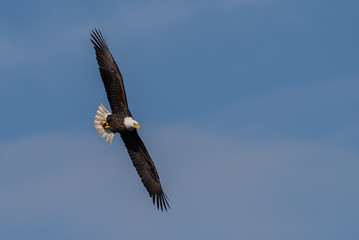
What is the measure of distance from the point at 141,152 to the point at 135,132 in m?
0.66

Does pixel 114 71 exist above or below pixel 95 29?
below

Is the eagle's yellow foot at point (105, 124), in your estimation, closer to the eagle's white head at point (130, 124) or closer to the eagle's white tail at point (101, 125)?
the eagle's white tail at point (101, 125)

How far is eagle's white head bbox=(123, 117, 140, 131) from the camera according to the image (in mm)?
18312

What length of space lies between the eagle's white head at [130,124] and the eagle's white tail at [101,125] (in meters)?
0.85

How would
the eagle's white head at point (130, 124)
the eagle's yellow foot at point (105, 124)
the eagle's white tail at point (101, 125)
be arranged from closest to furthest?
1. the eagle's white head at point (130, 124)
2. the eagle's yellow foot at point (105, 124)
3. the eagle's white tail at point (101, 125)

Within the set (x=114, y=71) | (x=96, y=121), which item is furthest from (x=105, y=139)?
(x=114, y=71)

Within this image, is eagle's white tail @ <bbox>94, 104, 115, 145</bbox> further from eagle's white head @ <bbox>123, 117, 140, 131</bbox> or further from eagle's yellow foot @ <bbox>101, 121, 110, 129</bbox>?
eagle's white head @ <bbox>123, 117, 140, 131</bbox>

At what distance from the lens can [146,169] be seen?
64.6 feet

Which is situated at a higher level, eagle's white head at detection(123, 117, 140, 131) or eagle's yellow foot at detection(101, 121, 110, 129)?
eagle's yellow foot at detection(101, 121, 110, 129)

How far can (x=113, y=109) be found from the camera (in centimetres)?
1869

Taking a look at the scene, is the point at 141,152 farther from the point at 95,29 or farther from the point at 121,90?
the point at 95,29

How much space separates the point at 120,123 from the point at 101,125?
861 millimetres

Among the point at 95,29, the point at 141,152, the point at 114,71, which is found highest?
the point at 95,29

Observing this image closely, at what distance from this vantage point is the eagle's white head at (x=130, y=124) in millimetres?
18312
